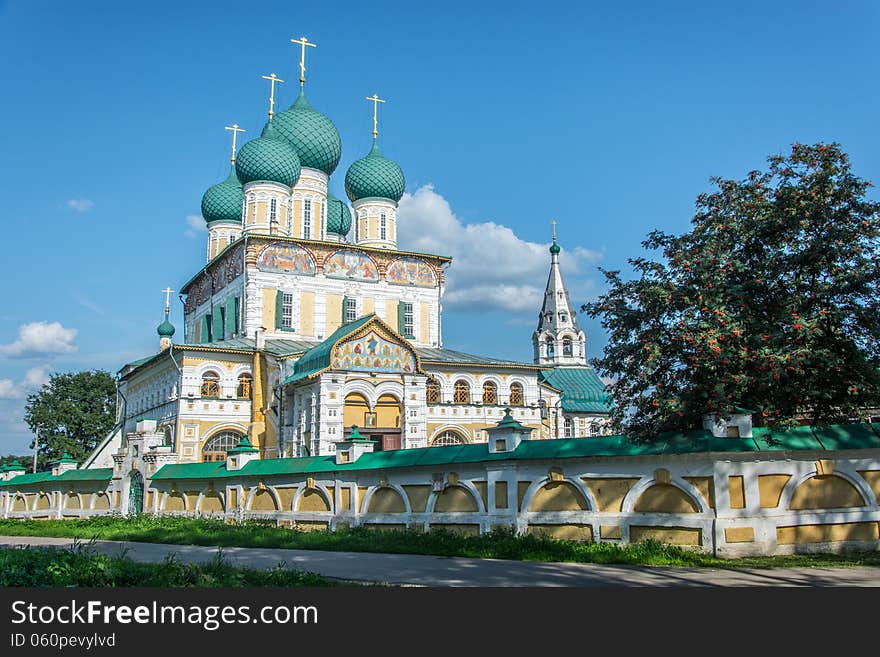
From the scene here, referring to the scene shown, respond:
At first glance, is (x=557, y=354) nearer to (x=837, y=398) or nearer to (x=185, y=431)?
(x=185, y=431)

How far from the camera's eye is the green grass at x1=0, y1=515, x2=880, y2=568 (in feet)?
33.1

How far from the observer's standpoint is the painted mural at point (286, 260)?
32.3 m

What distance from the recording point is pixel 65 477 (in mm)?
25062

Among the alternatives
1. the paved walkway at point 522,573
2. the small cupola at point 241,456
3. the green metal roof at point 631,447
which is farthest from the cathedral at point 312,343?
the paved walkway at point 522,573

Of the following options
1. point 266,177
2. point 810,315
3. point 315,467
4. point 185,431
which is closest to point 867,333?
point 810,315

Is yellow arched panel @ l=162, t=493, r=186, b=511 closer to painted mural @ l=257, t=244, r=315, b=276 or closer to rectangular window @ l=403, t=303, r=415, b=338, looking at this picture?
painted mural @ l=257, t=244, r=315, b=276

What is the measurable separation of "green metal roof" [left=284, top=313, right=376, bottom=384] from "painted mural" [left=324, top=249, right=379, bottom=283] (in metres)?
6.36

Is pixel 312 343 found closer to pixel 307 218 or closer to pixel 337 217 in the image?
pixel 307 218

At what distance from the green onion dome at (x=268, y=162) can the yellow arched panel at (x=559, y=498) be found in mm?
25238

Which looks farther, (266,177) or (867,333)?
(266,177)

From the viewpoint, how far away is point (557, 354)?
4650 centimetres

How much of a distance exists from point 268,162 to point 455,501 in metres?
24.2

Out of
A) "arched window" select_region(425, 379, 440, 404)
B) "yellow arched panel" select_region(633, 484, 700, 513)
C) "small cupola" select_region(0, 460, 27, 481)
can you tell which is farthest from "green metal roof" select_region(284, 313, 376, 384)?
"yellow arched panel" select_region(633, 484, 700, 513)

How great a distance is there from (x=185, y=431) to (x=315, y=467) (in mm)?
12571
